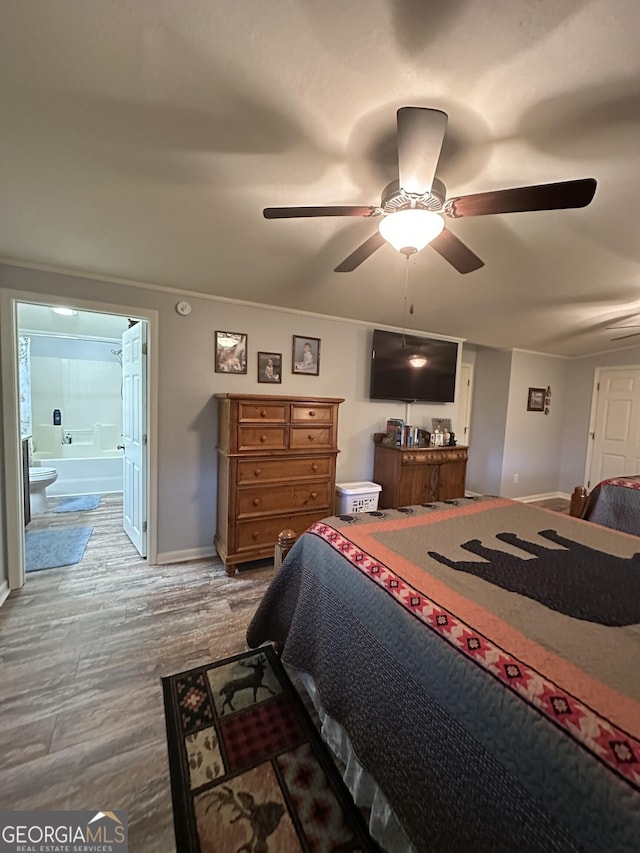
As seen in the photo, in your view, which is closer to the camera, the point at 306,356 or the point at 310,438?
the point at 310,438

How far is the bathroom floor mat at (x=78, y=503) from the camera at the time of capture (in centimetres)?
413

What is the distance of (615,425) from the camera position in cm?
493

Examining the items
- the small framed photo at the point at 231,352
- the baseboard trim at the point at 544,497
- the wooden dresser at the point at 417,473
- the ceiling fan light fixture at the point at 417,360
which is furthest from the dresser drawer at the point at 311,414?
the baseboard trim at the point at 544,497

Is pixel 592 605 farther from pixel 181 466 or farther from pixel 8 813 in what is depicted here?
pixel 181 466

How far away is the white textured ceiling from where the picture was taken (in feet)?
3.31

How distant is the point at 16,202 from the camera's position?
1.73 m

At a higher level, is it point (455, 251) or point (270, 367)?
point (455, 251)

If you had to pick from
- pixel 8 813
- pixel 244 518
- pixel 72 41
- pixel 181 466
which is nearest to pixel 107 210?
pixel 72 41

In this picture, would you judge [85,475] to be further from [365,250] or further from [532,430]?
[532,430]

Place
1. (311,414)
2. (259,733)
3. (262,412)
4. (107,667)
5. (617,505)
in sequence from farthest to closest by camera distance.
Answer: (311,414) → (617,505) → (262,412) → (107,667) → (259,733)

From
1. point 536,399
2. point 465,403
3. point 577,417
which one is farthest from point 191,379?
point 577,417

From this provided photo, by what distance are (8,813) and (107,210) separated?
2.54 m

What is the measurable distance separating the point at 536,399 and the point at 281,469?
432 cm

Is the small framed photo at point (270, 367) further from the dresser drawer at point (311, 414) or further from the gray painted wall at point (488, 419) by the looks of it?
the gray painted wall at point (488, 419)
